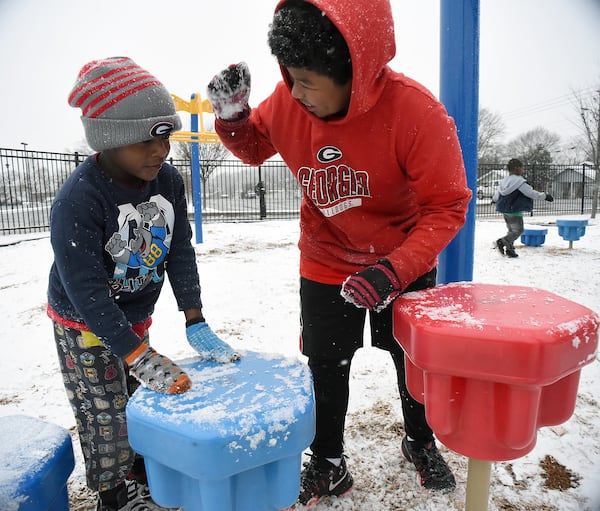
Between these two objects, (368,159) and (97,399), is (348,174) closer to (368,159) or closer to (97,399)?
(368,159)

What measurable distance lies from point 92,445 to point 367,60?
1.41m

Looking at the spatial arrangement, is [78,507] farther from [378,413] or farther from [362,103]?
[362,103]

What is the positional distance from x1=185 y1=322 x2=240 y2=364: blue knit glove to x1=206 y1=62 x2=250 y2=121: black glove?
0.69 meters

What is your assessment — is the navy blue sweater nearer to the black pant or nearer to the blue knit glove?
the blue knit glove

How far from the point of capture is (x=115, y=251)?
1303 millimetres

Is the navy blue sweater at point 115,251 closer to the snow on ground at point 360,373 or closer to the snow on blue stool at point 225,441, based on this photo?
the snow on blue stool at point 225,441

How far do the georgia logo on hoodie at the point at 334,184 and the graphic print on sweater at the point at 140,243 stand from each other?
19.4 inches

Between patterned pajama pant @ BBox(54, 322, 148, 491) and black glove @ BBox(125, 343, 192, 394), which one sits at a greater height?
black glove @ BBox(125, 343, 192, 394)

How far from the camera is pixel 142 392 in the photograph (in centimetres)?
106

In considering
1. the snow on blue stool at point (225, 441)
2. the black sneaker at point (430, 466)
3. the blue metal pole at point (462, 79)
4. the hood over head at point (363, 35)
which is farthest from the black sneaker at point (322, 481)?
the hood over head at point (363, 35)

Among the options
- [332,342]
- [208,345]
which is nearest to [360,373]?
[332,342]

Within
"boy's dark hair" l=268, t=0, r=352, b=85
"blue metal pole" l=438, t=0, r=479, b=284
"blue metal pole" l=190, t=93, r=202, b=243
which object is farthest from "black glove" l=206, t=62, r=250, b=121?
"blue metal pole" l=190, t=93, r=202, b=243

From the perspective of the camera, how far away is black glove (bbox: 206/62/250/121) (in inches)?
53.7

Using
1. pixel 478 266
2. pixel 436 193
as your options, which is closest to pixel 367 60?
pixel 436 193
